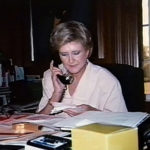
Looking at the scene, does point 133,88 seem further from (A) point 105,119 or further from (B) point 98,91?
(A) point 105,119

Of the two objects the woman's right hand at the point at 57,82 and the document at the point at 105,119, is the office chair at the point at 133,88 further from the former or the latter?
the document at the point at 105,119

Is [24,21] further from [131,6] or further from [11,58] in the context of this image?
[131,6]

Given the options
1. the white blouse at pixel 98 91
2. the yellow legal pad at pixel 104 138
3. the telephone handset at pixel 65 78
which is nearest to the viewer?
the yellow legal pad at pixel 104 138

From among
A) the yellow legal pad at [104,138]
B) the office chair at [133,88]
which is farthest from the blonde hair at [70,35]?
the yellow legal pad at [104,138]

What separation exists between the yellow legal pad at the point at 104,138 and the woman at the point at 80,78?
3.12 feet

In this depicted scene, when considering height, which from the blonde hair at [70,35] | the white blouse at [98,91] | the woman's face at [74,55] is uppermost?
the blonde hair at [70,35]

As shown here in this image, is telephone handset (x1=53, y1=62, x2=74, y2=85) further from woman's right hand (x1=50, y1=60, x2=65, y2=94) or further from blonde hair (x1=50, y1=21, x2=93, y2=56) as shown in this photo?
blonde hair (x1=50, y1=21, x2=93, y2=56)

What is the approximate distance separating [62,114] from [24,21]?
2.22 metres

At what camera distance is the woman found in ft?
5.89

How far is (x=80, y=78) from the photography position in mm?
1924

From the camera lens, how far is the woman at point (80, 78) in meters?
1.80

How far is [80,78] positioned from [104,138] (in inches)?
47.2

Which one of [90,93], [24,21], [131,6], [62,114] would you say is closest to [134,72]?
[90,93]

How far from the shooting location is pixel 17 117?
1.46m
